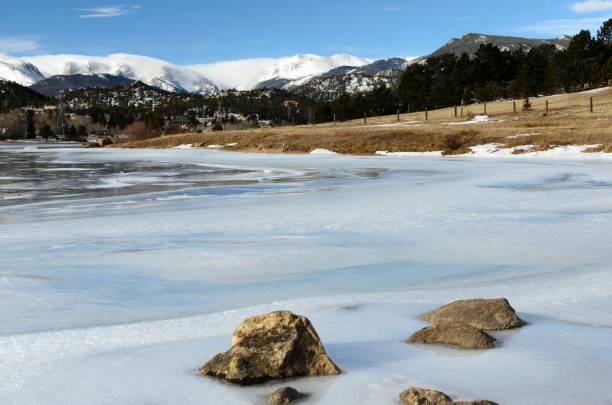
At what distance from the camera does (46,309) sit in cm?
634

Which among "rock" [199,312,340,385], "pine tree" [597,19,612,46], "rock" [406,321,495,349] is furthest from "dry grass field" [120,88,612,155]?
"pine tree" [597,19,612,46]

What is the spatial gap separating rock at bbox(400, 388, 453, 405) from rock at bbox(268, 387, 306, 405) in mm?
675

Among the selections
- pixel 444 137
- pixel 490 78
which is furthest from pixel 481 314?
pixel 490 78

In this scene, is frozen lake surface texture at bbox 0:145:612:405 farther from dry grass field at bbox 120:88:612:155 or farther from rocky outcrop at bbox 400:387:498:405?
dry grass field at bbox 120:88:612:155

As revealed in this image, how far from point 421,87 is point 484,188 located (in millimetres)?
103821

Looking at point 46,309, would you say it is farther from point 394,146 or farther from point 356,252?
point 394,146

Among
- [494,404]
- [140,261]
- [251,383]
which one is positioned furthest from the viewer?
[140,261]

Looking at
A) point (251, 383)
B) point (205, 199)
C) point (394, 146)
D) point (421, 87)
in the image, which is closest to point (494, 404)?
point (251, 383)

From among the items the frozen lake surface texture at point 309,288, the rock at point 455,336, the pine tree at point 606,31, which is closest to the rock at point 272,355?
the frozen lake surface texture at point 309,288

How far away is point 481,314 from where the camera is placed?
570 cm

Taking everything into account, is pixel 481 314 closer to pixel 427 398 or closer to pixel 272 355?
pixel 427 398

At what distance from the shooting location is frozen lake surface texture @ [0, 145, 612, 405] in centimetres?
440

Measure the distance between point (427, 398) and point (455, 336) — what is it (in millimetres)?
1410

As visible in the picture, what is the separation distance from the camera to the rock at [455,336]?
16.9 feet
